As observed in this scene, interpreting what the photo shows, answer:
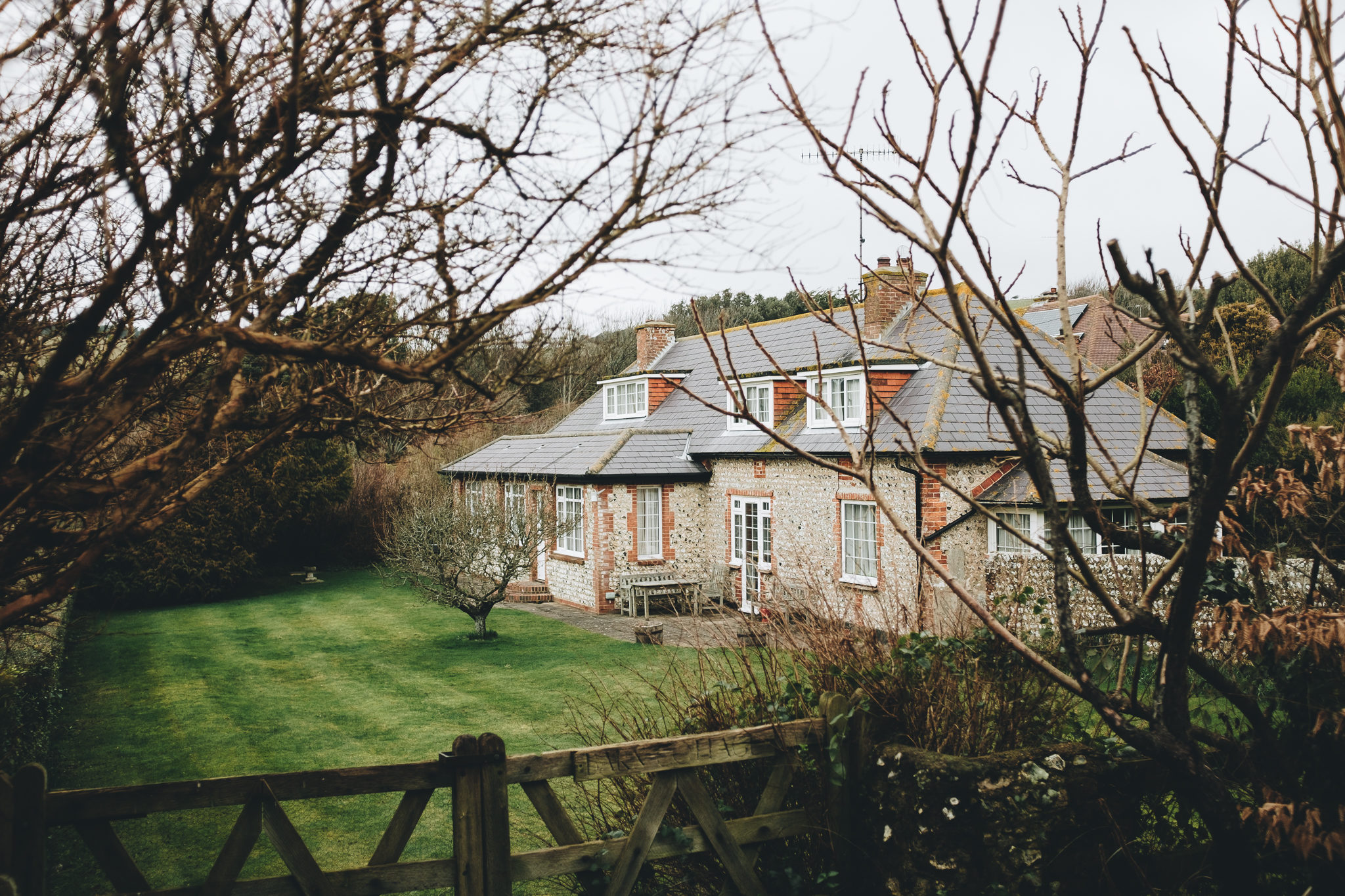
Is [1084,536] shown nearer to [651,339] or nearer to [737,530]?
[737,530]

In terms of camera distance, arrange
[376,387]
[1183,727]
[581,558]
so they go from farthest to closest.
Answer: [581,558] → [376,387] → [1183,727]

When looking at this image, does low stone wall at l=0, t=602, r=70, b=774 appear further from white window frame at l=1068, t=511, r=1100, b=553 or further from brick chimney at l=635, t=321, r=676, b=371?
brick chimney at l=635, t=321, r=676, b=371

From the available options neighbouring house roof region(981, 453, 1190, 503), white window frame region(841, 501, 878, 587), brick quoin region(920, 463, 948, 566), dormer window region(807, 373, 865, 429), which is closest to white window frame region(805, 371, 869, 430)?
dormer window region(807, 373, 865, 429)

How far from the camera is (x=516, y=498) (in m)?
19.8

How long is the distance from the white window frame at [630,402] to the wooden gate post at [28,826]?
20820 millimetres

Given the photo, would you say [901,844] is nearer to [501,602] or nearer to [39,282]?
[39,282]

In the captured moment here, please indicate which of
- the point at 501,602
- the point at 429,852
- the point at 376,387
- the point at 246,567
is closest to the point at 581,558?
the point at 501,602

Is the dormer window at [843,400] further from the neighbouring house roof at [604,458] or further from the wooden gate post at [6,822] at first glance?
the wooden gate post at [6,822]

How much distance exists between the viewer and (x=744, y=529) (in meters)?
20.4

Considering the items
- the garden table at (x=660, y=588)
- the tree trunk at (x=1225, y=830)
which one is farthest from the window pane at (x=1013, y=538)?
the tree trunk at (x=1225, y=830)

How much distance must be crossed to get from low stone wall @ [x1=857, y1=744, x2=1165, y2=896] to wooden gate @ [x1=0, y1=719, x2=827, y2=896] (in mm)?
584

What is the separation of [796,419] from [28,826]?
683 inches

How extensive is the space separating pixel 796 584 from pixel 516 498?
6.76 meters

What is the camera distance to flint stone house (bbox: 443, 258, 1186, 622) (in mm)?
15969
